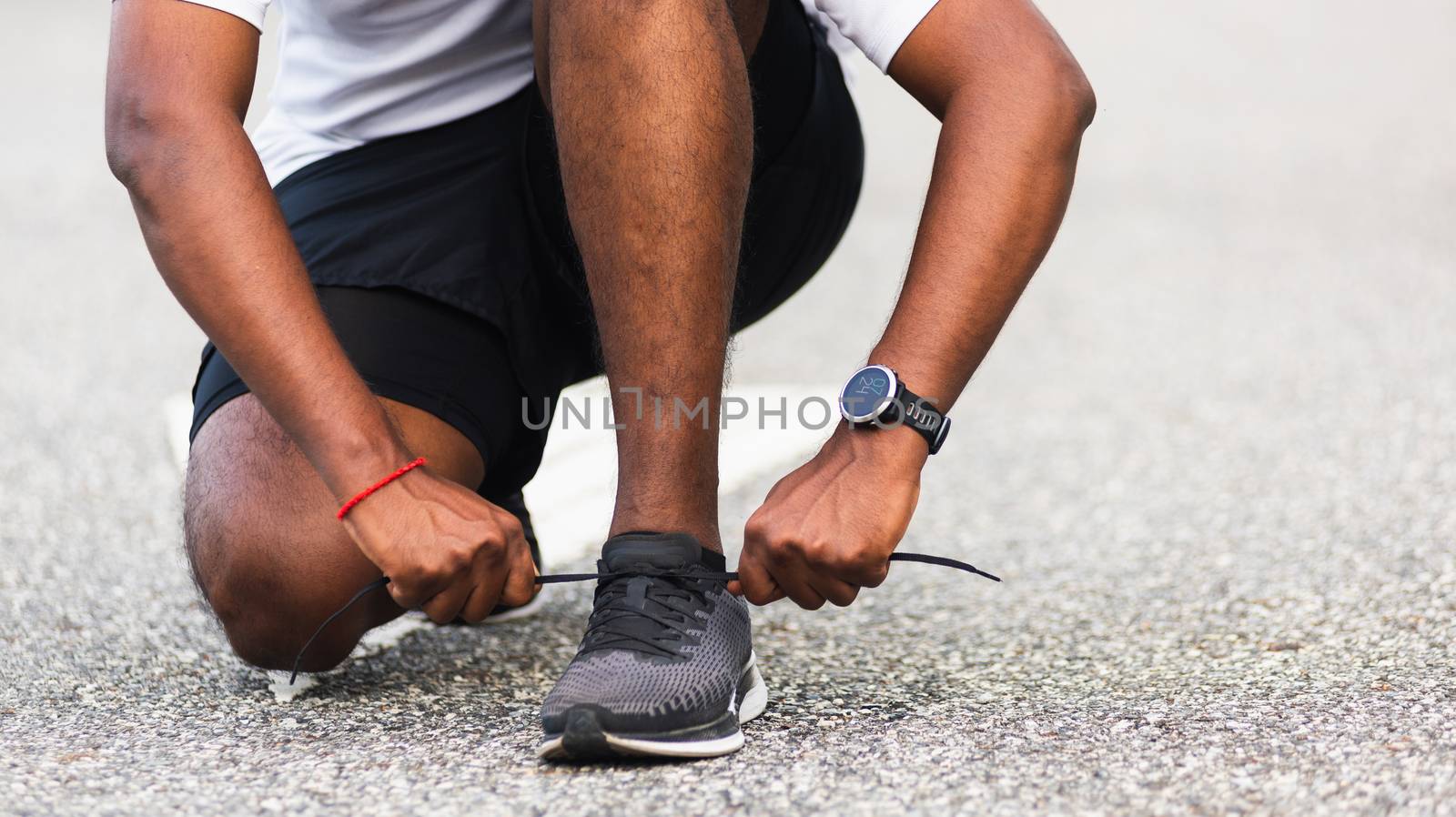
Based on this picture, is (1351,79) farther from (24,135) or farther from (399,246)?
(399,246)

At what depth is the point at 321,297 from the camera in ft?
5.04

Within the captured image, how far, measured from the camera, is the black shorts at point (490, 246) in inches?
60.2

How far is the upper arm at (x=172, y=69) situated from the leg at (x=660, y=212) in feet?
0.94

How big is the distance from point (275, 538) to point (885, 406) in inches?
23.7

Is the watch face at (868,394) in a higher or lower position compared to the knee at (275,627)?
higher

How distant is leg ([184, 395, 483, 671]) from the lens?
4.58 feet

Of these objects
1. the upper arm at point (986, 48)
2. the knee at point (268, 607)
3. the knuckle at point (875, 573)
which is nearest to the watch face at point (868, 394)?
the knuckle at point (875, 573)

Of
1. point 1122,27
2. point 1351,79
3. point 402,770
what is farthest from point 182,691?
point 1122,27

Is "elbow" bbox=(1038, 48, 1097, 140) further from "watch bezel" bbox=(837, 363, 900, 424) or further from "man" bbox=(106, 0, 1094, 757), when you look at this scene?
"watch bezel" bbox=(837, 363, 900, 424)

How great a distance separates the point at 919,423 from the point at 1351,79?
7.24 meters

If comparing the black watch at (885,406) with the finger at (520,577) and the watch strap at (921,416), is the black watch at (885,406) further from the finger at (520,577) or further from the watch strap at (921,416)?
the finger at (520,577)

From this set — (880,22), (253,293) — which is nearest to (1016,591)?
(880,22)

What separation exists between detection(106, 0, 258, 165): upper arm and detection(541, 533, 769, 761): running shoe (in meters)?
0.52

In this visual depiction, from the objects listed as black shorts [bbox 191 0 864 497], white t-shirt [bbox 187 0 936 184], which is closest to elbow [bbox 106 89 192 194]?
black shorts [bbox 191 0 864 497]
